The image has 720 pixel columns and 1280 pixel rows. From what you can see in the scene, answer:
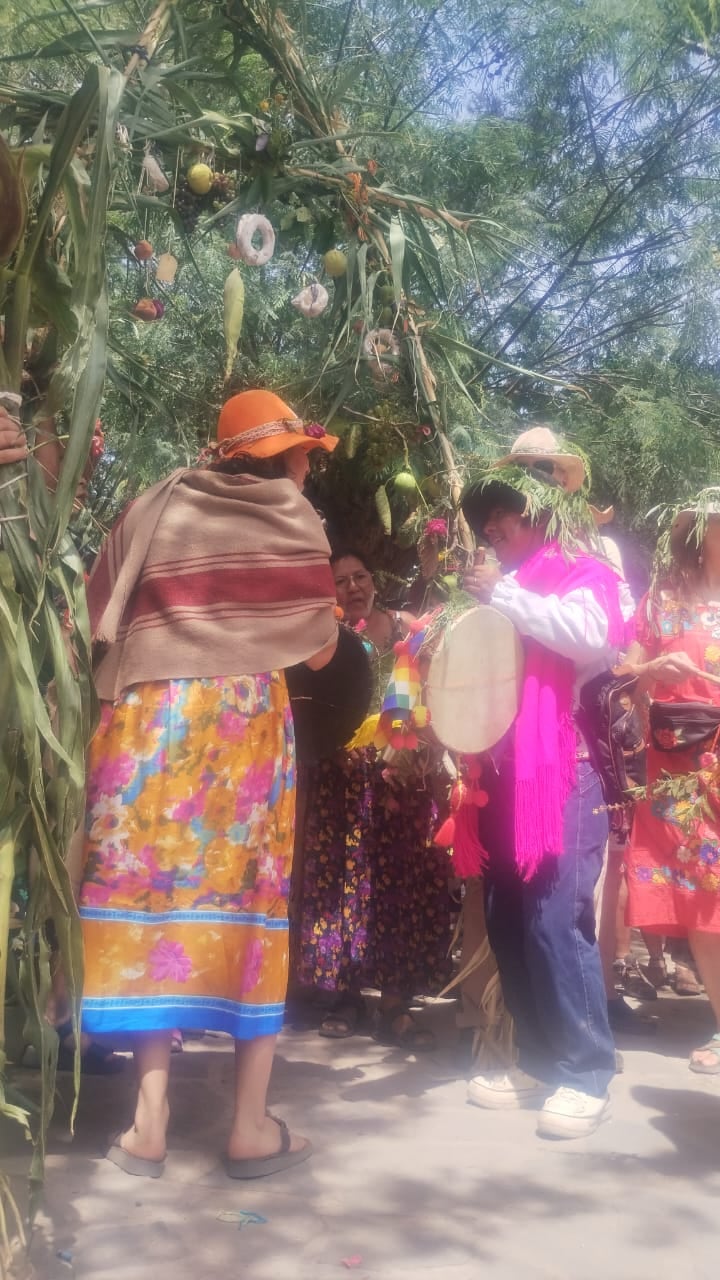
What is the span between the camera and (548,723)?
119 inches

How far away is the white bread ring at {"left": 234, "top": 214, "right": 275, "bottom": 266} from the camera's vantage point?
2809mm

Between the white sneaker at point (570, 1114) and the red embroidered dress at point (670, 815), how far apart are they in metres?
0.63

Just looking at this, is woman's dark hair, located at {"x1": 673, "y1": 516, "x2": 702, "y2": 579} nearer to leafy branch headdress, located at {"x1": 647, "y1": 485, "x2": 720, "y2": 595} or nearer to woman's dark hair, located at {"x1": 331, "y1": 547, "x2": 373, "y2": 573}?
leafy branch headdress, located at {"x1": 647, "y1": 485, "x2": 720, "y2": 595}

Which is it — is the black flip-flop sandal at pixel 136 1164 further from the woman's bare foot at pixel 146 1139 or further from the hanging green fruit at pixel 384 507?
the hanging green fruit at pixel 384 507

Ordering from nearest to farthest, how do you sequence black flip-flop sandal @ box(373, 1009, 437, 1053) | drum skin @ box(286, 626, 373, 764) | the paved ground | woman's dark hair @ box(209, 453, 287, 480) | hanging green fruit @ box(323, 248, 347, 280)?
1. the paved ground
2. woman's dark hair @ box(209, 453, 287, 480)
3. hanging green fruit @ box(323, 248, 347, 280)
4. drum skin @ box(286, 626, 373, 764)
5. black flip-flop sandal @ box(373, 1009, 437, 1053)

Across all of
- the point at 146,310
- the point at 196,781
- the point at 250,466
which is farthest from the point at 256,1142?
the point at 146,310

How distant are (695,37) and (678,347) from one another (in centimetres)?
170

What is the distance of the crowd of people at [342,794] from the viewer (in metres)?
2.57

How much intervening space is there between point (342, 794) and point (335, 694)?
667mm

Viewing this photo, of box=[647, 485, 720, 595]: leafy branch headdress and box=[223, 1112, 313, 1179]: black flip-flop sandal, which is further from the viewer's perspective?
box=[647, 485, 720, 595]: leafy branch headdress

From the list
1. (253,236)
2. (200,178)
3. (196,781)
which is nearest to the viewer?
(196,781)

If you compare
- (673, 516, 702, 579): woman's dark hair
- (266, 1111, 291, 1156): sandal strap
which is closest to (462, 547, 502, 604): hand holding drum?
(673, 516, 702, 579): woman's dark hair

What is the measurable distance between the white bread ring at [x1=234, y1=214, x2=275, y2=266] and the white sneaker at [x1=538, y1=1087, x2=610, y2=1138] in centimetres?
220

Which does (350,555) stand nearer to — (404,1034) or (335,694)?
(335,694)
